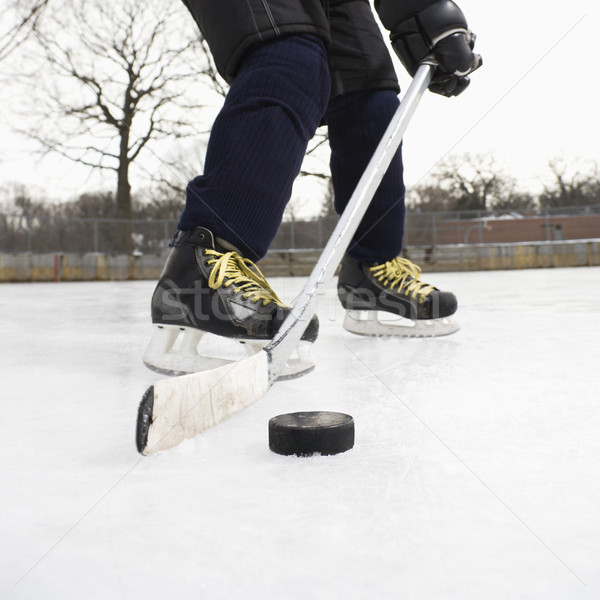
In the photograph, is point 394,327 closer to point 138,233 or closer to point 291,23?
point 291,23

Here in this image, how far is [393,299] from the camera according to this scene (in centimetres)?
144

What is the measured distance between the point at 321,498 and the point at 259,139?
0.68 meters

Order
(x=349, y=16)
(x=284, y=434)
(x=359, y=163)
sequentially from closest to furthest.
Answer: (x=284, y=434) → (x=349, y=16) → (x=359, y=163)

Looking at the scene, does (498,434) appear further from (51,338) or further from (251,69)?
(51,338)

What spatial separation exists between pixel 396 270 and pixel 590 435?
0.94 meters

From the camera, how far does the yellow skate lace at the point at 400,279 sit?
1425 millimetres

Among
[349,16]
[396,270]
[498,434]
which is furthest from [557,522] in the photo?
[349,16]

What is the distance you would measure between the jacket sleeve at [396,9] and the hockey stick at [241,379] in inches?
→ 5.3

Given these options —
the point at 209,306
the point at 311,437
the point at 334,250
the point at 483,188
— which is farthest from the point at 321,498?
the point at 483,188

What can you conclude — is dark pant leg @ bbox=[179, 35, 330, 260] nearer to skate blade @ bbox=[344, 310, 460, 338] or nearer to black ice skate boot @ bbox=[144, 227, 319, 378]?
black ice skate boot @ bbox=[144, 227, 319, 378]

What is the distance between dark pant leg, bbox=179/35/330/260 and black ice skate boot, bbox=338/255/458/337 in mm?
528

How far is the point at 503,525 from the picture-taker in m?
0.37

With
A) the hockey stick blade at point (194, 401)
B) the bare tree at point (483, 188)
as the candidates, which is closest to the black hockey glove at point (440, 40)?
the hockey stick blade at point (194, 401)

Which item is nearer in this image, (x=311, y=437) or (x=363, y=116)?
(x=311, y=437)
